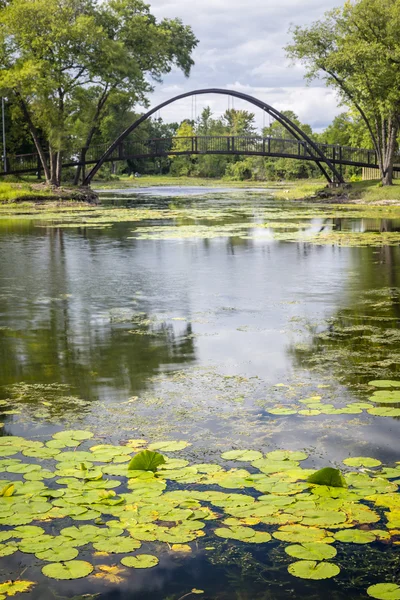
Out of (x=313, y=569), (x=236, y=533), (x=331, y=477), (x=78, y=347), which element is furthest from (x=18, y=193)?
(x=313, y=569)

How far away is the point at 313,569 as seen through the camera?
3693 mm

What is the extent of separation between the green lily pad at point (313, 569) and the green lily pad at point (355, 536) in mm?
276

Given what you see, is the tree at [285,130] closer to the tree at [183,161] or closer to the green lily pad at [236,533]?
the tree at [183,161]

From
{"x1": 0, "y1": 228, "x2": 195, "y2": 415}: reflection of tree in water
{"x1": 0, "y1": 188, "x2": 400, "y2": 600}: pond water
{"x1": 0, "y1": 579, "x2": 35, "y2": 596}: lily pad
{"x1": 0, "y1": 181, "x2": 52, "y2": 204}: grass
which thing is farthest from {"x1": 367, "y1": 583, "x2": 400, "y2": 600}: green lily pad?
{"x1": 0, "y1": 181, "x2": 52, "y2": 204}: grass

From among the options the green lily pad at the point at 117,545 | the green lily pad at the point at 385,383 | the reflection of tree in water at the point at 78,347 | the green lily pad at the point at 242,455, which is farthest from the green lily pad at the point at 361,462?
the reflection of tree in water at the point at 78,347

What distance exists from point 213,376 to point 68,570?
149 inches

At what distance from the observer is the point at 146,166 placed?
363ft

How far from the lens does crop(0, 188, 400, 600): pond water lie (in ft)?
12.5

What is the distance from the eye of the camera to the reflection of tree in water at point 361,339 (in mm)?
7582

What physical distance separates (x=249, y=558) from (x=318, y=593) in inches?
16.5

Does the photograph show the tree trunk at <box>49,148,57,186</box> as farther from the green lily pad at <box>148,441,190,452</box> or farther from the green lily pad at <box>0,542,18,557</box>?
the green lily pad at <box>0,542,18,557</box>

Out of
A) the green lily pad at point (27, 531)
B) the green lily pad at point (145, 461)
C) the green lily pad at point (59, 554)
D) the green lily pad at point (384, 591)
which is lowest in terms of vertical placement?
the green lily pad at point (384, 591)

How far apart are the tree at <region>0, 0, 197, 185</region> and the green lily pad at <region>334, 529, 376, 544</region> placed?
134 ft

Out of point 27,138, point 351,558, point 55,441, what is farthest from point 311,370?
point 27,138
